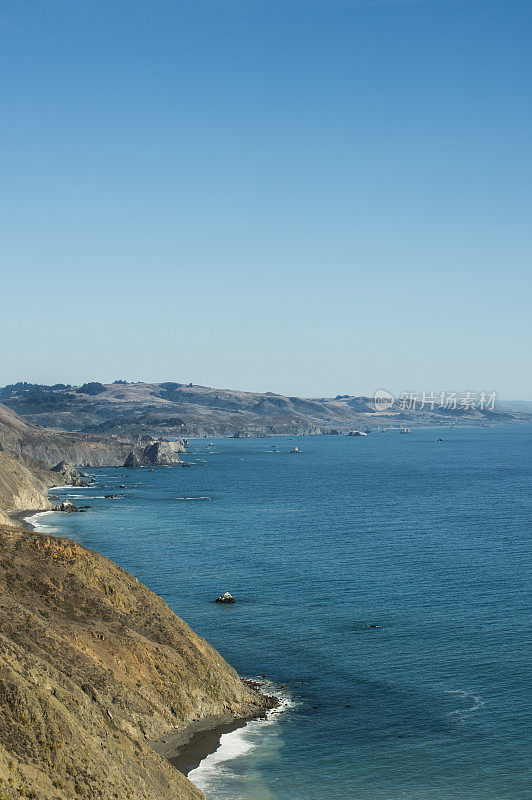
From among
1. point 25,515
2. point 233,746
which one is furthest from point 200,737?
point 25,515

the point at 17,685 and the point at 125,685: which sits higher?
the point at 17,685

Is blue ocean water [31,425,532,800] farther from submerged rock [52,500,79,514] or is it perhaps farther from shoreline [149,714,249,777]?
submerged rock [52,500,79,514]

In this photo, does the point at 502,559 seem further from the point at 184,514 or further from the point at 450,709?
the point at 184,514

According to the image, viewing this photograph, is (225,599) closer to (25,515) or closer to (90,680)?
(90,680)

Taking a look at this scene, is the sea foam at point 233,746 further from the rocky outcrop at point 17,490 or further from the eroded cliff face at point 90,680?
the rocky outcrop at point 17,490

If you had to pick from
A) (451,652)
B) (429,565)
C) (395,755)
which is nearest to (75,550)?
(395,755)
